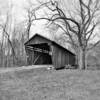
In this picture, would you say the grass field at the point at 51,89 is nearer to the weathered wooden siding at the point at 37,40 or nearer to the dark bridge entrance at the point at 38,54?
the weathered wooden siding at the point at 37,40

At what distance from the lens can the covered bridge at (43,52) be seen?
14664mm

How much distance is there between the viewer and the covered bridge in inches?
577

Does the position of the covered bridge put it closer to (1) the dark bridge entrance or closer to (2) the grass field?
(1) the dark bridge entrance

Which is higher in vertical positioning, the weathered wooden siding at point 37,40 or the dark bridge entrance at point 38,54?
the weathered wooden siding at point 37,40

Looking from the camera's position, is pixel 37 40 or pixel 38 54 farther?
pixel 38 54

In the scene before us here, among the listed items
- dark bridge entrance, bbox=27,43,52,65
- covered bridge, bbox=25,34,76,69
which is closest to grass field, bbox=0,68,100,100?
covered bridge, bbox=25,34,76,69

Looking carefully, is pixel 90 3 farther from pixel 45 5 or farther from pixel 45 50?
pixel 45 50

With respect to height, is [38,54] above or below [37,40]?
below

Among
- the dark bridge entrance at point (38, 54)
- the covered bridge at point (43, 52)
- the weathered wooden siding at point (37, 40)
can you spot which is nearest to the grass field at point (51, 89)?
the covered bridge at point (43, 52)

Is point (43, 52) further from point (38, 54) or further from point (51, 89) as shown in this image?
point (51, 89)

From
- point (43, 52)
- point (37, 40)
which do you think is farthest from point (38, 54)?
point (37, 40)

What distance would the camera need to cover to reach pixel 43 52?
66.9 ft

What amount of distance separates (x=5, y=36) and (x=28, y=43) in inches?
494

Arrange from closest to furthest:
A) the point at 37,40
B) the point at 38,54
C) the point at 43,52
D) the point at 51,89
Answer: the point at 51,89
the point at 37,40
the point at 38,54
the point at 43,52
